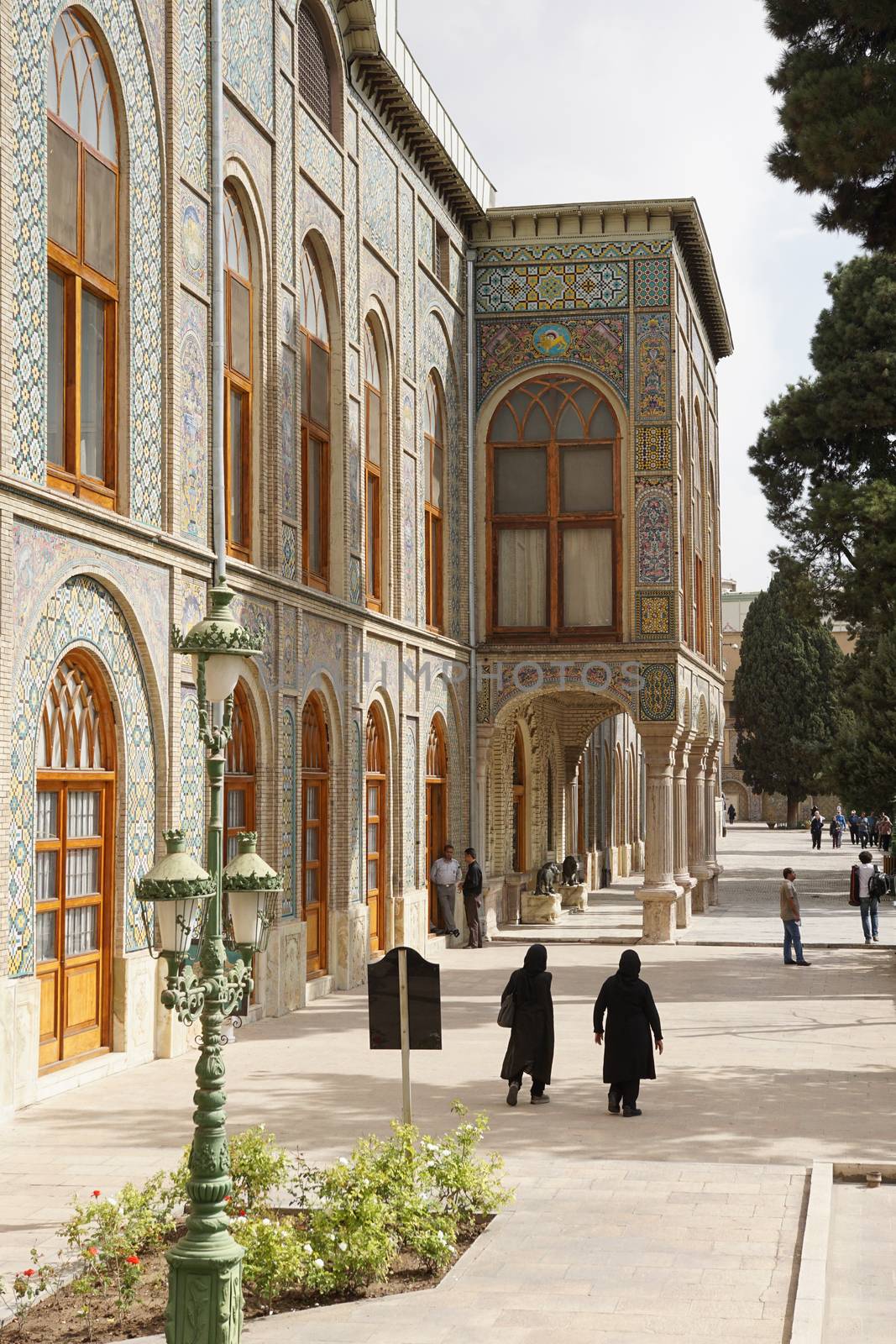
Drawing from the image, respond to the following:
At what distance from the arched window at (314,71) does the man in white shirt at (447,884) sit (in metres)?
10.6

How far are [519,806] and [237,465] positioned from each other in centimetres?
1476

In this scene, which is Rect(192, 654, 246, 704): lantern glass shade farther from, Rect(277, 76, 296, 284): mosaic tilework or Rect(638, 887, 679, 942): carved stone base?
Rect(638, 887, 679, 942): carved stone base

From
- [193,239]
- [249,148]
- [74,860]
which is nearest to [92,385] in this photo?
[193,239]

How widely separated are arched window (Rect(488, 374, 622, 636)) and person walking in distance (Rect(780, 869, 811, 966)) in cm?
652

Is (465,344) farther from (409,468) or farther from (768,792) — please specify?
(768,792)

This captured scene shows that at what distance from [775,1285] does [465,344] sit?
21654mm

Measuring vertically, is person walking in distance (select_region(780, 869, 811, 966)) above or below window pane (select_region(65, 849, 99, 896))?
below

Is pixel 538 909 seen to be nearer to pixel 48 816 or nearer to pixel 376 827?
pixel 376 827

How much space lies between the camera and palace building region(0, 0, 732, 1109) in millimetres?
13508

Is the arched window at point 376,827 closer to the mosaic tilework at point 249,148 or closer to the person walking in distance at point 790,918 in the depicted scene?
the person walking in distance at point 790,918

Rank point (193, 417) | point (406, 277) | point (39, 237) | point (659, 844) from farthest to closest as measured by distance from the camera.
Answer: point (659, 844)
point (406, 277)
point (193, 417)
point (39, 237)

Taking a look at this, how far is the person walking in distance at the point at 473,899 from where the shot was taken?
26.1 meters

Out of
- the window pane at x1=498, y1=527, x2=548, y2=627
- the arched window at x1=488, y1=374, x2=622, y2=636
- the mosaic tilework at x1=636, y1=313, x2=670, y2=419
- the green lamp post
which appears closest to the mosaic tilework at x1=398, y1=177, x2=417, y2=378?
the arched window at x1=488, y1=374, x2=622, y2=636

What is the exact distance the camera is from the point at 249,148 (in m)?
18.1
